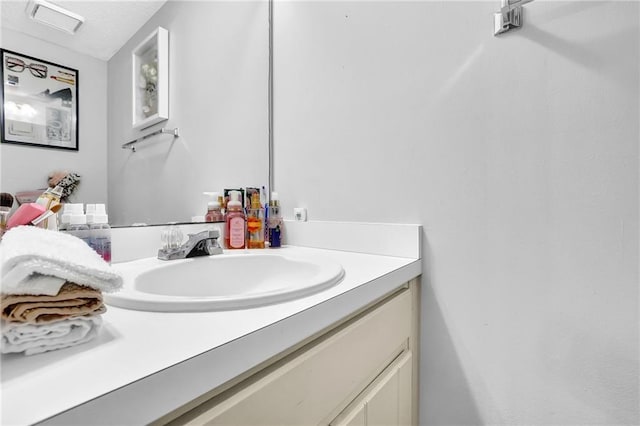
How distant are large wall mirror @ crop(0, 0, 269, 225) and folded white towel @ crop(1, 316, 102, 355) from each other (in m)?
0.52

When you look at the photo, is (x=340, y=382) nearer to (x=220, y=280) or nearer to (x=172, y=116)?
(x=220, y=280)

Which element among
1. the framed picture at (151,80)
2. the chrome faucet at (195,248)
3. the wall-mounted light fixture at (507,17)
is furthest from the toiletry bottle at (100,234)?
the wall-mounted light fixture at (507,17)

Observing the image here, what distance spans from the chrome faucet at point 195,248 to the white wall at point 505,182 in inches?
16.3

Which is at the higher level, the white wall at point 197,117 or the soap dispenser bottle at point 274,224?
the white wall at point 197,117

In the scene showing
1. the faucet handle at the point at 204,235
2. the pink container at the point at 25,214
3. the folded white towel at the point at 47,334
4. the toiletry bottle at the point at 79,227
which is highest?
the pink container at the point at 25,214

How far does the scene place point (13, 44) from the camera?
666 mm

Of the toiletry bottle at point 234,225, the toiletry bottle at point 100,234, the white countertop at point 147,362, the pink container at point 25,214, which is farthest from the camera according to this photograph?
the toiletry bottle at point 234,225

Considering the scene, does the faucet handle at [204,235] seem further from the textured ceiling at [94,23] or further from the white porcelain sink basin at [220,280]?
the textured ceiling at [94,23]

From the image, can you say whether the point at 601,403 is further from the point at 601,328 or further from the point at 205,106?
the point at 205,106

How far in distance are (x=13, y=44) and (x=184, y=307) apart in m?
0.69

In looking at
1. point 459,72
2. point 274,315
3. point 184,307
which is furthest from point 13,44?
point 459,72

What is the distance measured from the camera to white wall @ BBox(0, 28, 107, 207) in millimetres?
672

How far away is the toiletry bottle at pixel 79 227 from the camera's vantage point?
2.25 ft

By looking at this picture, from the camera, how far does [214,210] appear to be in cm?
114
